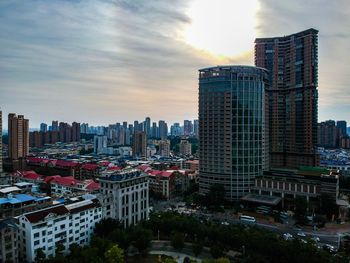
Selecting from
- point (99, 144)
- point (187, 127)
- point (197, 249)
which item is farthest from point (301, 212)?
point (187, 127)


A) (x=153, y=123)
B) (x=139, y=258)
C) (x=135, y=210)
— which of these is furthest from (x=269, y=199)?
(x=153, y=123)

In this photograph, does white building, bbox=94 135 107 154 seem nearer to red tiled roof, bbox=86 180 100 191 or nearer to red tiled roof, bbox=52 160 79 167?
red tiled roof, bbox=52 160 79 167

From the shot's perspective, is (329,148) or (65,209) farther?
(329,148)

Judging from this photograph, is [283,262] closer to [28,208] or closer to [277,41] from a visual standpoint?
[28,208]

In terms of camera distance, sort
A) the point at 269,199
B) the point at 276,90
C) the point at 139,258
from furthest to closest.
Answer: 1. the point at 276,90
2. the point at 269,199
3. the point at 139,258

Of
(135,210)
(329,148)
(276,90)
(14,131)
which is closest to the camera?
(135,210)

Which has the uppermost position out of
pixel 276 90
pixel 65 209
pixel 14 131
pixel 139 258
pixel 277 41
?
pixel 277 41

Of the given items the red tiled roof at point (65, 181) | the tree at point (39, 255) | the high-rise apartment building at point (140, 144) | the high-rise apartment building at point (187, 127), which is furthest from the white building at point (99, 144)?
the tree at point (39, 255)

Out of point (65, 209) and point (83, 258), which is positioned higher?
point (65, 209)

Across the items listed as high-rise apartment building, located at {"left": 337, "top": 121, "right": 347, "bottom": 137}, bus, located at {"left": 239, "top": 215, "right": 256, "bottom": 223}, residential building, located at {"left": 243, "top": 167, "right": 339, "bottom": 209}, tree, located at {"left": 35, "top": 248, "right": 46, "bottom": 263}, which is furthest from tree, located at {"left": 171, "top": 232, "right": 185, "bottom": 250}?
high-rise apartment building, located at {"left": 337, "top": 121, "right": 347, "bottom": 137}
